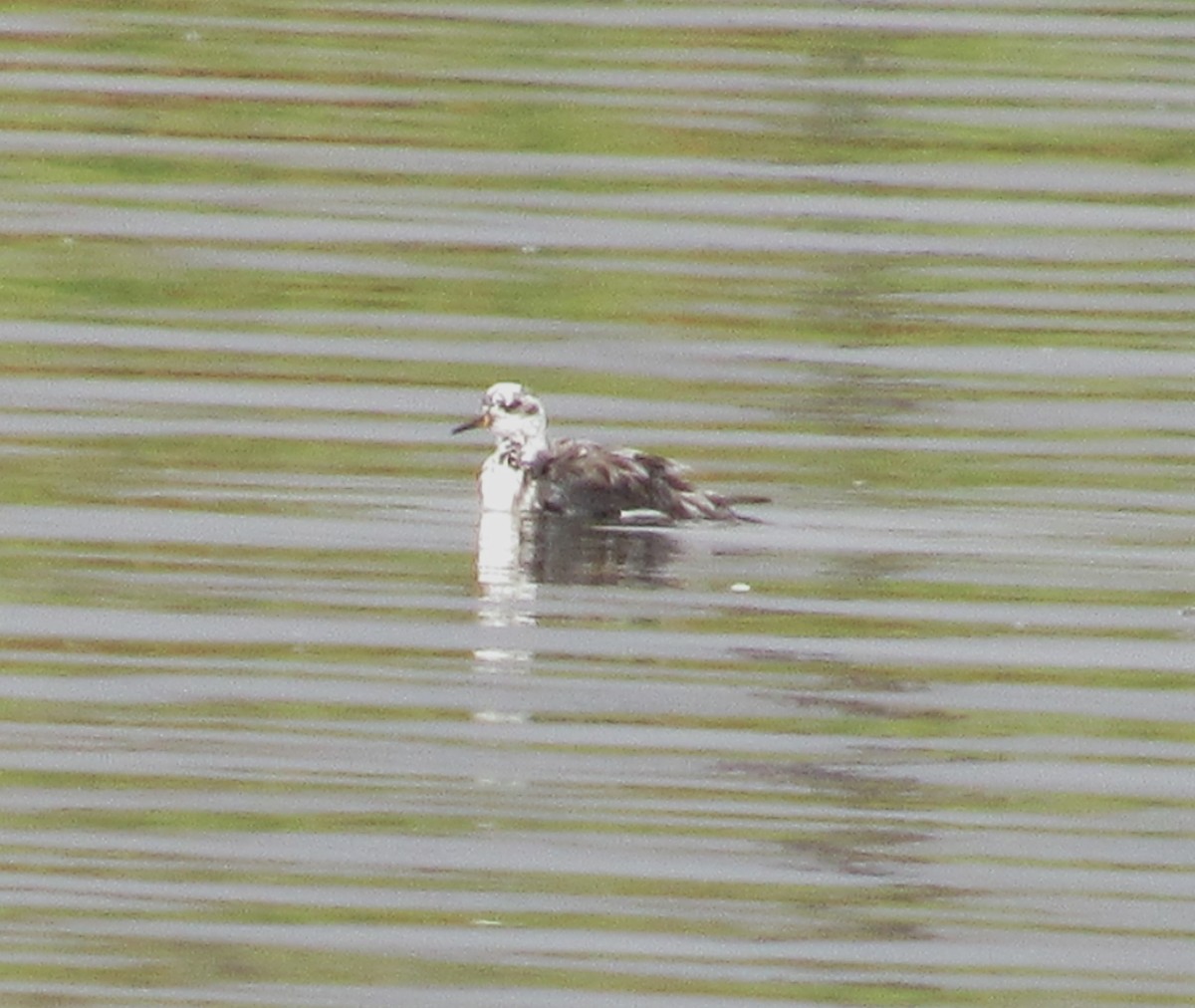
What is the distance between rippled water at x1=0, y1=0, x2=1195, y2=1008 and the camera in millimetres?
8438

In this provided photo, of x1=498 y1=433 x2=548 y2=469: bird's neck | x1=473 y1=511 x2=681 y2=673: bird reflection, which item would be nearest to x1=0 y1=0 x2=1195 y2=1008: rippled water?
x1=473 y1=511 x2=681 y2=673: bird reflection

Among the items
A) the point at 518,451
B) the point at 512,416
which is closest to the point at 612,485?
the point at 518,451

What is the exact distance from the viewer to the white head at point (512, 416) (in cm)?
1251

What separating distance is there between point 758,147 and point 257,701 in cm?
802

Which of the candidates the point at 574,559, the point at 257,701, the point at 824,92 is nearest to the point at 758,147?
the point at 824,92

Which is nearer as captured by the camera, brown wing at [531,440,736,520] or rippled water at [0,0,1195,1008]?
rippled water at [0,0,1195,1008]

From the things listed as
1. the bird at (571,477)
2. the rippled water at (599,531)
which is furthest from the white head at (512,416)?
the rippled water at (599,531)

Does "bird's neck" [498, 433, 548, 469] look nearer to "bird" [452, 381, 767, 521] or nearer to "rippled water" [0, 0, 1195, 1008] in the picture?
"bird" [452, 381, 767, 521]

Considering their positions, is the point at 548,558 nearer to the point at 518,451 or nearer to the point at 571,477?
the point at 518,451

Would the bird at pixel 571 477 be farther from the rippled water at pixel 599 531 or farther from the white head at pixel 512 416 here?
the rippled water at pixel 599 531

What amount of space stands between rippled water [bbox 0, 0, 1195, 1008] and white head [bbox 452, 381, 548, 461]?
0.75 ft

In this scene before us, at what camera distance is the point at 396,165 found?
17.2 metres

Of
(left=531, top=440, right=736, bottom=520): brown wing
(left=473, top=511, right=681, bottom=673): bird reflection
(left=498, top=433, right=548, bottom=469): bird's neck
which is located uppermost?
(left=498, top=433, right=548, bottom=469): bird's neck

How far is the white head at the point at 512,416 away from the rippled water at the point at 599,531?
229 millimetres
